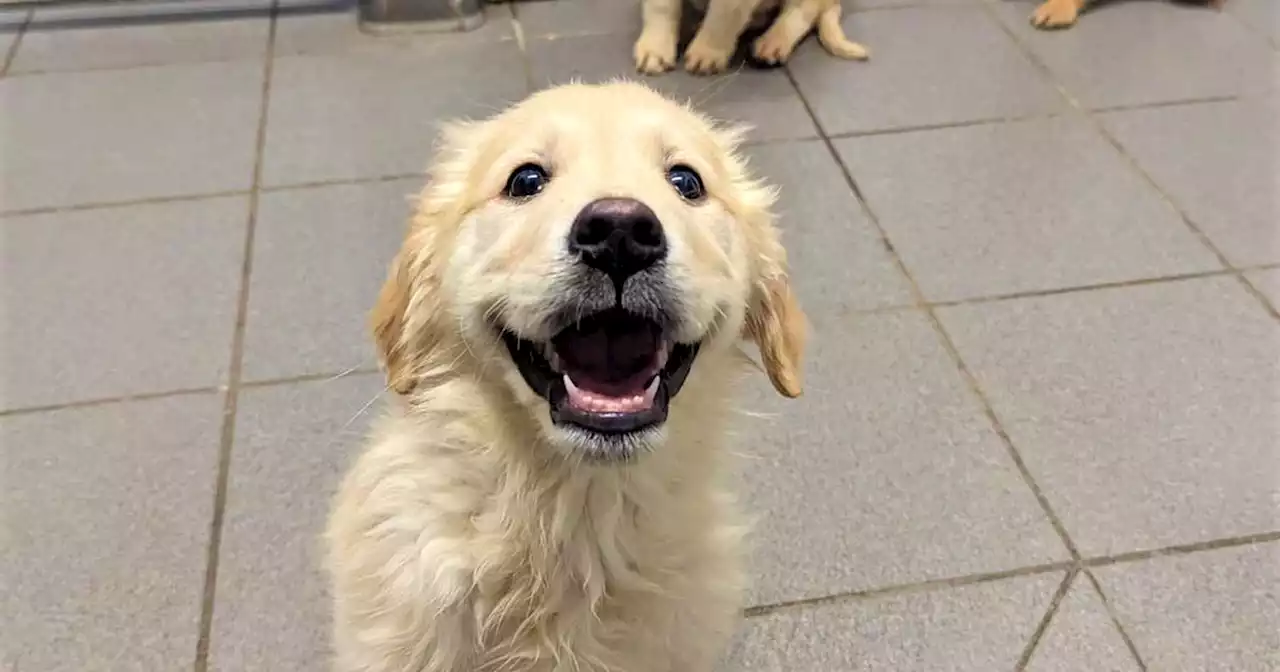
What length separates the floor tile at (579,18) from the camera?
2.67 metres

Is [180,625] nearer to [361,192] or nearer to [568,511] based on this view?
[568,511]

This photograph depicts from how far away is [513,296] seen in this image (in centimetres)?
90

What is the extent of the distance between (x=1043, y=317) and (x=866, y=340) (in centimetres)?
32

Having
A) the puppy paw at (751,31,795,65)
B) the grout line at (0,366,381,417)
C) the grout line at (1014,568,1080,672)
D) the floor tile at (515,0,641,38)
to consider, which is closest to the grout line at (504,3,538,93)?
the floor tile at (515,0,641,38)

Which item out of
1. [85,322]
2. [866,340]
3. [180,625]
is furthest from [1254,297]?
[85,322]

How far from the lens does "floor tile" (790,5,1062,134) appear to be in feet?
7.80

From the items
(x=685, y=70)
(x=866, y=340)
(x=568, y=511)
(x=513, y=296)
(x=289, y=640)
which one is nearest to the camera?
(x=513, y=296)

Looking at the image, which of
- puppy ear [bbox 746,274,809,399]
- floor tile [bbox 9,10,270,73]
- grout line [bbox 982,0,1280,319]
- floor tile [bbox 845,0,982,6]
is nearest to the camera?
puppy ear [bbox 746,274,809,399]

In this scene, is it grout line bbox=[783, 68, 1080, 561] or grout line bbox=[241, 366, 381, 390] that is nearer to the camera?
grout line bbox=[783, 68, 1080, 561]

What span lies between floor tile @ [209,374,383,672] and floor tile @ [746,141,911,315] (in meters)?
0.79

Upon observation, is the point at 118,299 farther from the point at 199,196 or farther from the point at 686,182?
the point at 686,182

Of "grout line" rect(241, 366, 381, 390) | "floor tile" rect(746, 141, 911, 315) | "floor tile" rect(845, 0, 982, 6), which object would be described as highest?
"floor tile" rect(746, 141, 911, 315)

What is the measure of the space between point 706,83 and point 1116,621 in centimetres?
154

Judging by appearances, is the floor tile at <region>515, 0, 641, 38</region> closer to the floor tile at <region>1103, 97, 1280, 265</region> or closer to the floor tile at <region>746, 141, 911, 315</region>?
the floor tile at <region>746, 141, 911, 315</region>
